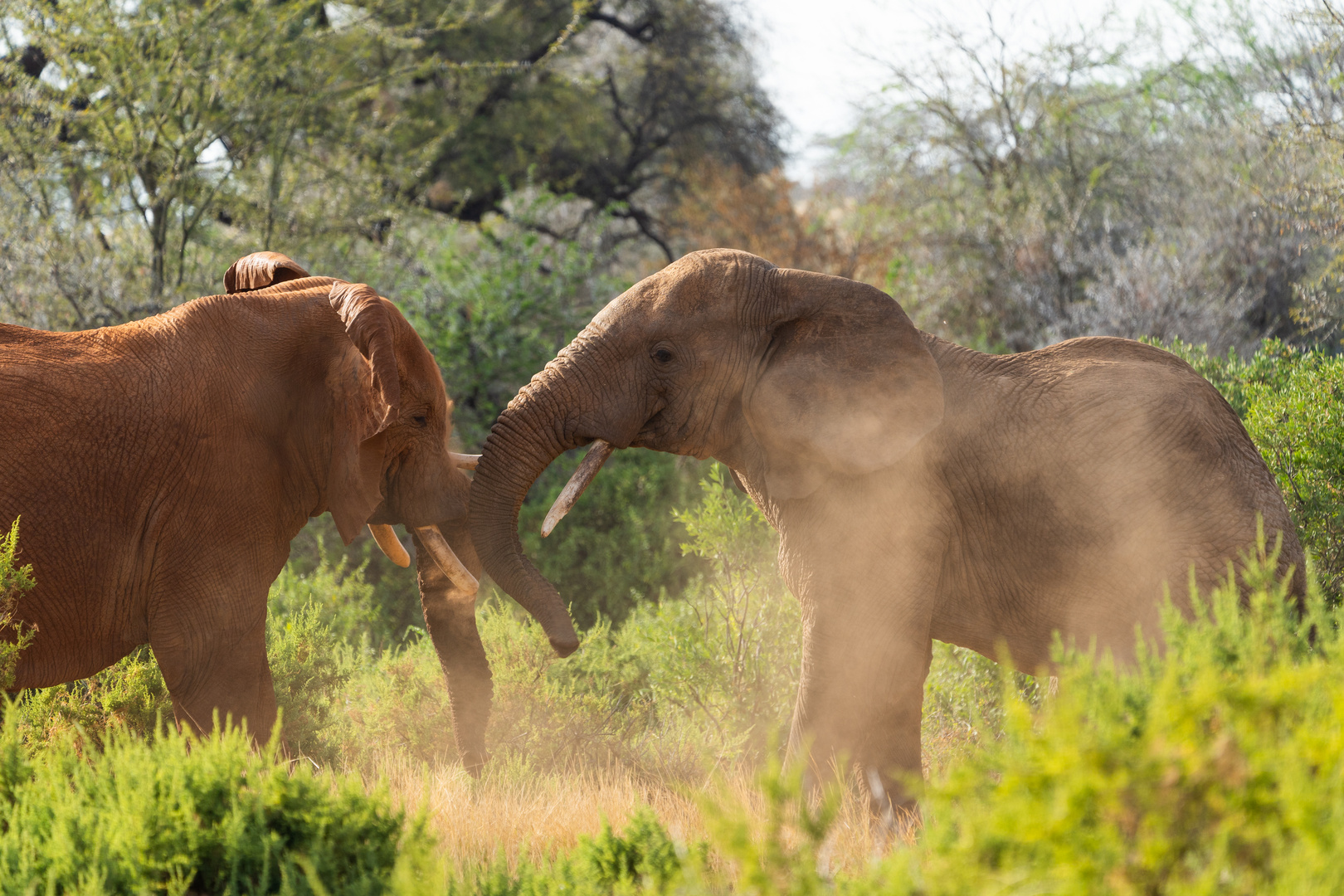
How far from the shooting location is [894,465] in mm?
4246

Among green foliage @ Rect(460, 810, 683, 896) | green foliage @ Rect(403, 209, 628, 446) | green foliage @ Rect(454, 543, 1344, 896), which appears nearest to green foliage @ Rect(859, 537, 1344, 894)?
green foliage @ Rect(454, 543, 1344, 896)

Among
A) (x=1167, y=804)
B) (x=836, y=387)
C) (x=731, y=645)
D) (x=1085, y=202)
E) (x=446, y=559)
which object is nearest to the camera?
(x=1167, y=804)

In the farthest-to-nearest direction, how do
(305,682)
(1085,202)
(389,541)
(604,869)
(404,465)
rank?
(1085,202)
(305,682)
(389,541)
(404,465)
(604,869)

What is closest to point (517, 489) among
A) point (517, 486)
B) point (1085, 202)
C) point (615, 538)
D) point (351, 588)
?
point (517, 486)

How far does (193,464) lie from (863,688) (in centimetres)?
245

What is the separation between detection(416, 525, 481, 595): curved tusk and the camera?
505cm

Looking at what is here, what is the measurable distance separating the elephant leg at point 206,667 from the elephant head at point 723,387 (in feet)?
3.01

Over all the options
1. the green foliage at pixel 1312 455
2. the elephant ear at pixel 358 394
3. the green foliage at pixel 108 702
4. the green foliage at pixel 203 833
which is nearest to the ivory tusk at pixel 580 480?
the elephant ear at pixel 358 394

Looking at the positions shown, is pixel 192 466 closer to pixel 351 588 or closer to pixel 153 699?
pixel 153 699

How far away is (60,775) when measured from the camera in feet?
10.9

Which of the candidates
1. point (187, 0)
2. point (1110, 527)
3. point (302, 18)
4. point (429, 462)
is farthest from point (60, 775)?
point (302, 18)

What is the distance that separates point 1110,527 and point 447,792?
8.40 feet

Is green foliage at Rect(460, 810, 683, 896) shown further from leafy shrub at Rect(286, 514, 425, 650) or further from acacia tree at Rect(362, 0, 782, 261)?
acacia tree at Rect(362, 0, 782, 261)

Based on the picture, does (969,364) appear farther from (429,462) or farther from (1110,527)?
(429,462)
